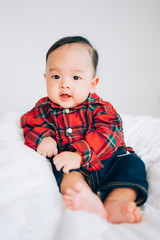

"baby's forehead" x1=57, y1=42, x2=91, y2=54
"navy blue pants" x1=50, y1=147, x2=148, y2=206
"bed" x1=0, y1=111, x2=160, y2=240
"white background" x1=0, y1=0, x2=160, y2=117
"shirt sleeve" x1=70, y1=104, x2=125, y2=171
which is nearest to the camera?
"bed" x1=0, y1=111, x2=160, y2=240

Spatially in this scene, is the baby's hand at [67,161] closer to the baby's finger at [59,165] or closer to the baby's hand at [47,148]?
the baby's finger at [59,165]

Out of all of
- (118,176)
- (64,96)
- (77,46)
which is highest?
(77,46)

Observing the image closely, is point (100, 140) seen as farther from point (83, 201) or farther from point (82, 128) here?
point (83, 201)

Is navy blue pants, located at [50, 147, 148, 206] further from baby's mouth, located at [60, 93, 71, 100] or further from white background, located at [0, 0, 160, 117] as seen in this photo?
white background, located at [0, 0, 160, 117]

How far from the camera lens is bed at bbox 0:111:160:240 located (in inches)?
19.5

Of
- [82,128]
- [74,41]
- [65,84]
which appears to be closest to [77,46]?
[74,41]

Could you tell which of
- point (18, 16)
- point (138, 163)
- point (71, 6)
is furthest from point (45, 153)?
point (71, 6)

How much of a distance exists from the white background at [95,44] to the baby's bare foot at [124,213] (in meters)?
1.63

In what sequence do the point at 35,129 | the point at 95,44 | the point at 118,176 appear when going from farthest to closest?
the point at 95,44 → the point at 35,129 → the point at 118,176

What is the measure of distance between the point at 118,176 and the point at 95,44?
169 centimetres

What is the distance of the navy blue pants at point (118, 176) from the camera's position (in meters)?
0.72

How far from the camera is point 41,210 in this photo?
576mm

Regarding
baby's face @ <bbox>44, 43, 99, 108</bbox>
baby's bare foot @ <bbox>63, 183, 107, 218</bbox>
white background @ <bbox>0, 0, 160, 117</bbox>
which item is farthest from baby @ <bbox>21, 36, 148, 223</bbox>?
white background @ <bbox>0, 0, 160, 117</bbox>

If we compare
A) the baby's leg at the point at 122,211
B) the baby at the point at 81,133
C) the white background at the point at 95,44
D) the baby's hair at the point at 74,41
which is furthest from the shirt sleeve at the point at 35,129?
the white background at the point at 95,44
